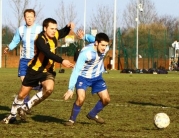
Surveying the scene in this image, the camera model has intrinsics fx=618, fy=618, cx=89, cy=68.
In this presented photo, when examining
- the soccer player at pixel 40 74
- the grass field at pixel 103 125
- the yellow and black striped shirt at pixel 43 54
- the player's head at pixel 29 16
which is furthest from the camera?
the player's head at pixel 29 16

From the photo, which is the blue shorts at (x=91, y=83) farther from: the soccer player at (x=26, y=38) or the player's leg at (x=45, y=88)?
the soccer player at (x=26, y=38)

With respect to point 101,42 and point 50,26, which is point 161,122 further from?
point 50,26

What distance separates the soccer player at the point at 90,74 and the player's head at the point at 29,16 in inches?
96.0

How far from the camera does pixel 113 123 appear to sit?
35.6 ft

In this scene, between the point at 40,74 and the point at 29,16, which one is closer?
the point at 40,74

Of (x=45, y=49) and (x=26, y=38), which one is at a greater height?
(x=26, y=38)

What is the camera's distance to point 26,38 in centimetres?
1304

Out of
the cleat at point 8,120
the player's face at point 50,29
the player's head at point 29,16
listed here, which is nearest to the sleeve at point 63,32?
the player's face at point 50,29

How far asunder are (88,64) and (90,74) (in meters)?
0.24

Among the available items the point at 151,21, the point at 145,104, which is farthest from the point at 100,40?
the point at 151,21

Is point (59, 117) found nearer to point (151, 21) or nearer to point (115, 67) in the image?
point (115, 67)

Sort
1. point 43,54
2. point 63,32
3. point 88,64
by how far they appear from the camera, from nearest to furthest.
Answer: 1. point 88,64
2. point 43,54
3. point 63,32

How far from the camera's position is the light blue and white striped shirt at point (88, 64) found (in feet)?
32.9

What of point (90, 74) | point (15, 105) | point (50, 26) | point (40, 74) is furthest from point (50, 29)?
point (15, 105)
